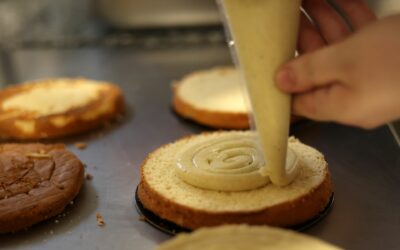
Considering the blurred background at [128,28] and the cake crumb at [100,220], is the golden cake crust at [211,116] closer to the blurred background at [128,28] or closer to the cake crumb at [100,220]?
the cake crumb at [100,220]

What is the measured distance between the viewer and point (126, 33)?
323 centimetres

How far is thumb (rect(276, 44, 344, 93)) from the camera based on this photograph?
121 cm

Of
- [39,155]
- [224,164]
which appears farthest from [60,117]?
[224,164]

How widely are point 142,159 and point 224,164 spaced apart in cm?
48

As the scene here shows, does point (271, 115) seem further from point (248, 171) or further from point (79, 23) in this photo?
point (79, 23)

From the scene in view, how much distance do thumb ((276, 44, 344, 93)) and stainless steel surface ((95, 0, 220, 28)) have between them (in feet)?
6.11

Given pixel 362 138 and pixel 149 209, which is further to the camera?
pixel 362 138

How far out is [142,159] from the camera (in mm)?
1985

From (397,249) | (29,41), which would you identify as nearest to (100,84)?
(29,41)

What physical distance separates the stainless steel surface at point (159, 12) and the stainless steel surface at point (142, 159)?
27 centimetres

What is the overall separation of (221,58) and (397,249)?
5.40ft

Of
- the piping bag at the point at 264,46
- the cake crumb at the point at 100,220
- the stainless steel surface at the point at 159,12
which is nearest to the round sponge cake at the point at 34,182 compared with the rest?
the cake crumb at the point at 100,220

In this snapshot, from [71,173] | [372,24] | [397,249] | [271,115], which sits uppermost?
[372,24]

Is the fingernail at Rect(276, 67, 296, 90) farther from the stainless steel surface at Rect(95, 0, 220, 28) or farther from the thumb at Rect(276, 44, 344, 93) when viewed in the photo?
the stainless steel surface at Rect(95, 0, 220, 28)
